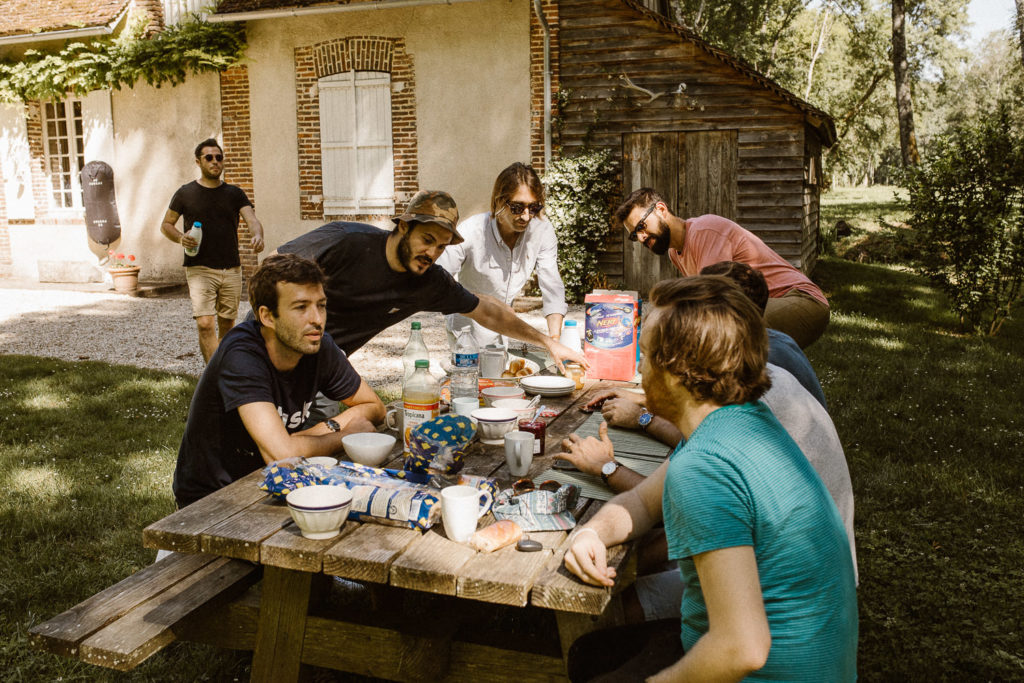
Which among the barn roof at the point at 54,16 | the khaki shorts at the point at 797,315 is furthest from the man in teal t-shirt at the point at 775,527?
the barn roof at the point at 54,16

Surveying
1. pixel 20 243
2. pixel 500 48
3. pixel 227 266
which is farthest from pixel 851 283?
pixel 20 243

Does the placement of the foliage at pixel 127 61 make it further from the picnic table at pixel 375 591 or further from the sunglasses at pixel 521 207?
the picnic table at pixel 375 591

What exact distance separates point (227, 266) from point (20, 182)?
1057cm

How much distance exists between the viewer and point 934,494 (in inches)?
184

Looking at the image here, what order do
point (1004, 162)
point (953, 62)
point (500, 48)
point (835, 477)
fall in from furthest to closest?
1. point (953, 62)
2. point (500, 48)
3. point (1004, 162)
4. point (835, 477)

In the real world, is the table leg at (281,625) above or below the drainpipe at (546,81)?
below

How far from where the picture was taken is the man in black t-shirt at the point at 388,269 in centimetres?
346

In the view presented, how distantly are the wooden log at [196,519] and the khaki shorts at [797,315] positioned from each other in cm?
292

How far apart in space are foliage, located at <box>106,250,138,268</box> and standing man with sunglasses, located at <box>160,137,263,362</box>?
7.03 metres

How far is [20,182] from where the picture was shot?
1489 cm

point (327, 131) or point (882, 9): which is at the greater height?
point (882, 9)

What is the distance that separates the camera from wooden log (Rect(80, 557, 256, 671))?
206 centimetres

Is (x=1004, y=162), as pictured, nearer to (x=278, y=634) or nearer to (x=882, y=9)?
(x=278, y=634)

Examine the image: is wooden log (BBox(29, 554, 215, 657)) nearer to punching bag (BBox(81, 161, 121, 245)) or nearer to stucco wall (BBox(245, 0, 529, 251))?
stucco wall (BBox(245, 0, 529, 251))
